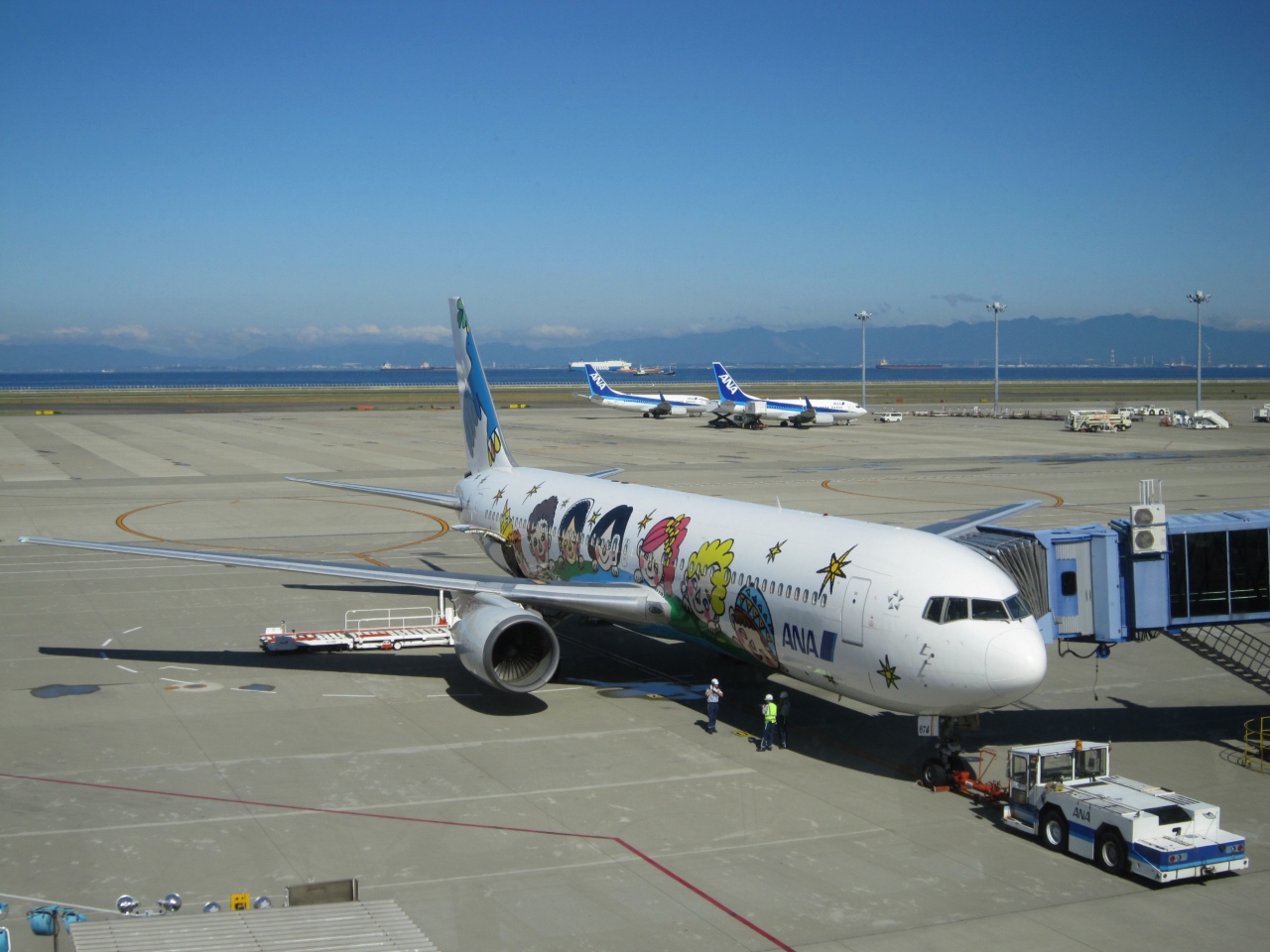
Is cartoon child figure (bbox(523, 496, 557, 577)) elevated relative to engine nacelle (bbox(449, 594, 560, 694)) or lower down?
elevated

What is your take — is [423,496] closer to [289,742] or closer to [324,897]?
[289,742]

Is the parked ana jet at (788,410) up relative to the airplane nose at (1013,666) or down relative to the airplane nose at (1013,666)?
up

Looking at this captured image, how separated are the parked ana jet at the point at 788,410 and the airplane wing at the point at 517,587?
88727 millimetres

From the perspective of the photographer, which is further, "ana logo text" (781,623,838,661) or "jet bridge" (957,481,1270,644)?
"jet bridge" (957,481,1270,644)

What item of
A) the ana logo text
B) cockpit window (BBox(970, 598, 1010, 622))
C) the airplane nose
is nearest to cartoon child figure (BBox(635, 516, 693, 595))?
the ana logo text

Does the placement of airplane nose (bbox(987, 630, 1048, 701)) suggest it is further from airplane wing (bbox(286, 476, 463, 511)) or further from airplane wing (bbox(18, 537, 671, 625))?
airplane wing (bbox(286, 476, 463, 511))

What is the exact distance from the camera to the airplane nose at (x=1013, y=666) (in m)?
18.1

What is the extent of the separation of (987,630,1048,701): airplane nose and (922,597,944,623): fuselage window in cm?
93

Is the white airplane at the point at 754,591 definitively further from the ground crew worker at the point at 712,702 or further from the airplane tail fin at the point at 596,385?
the airplane tail fin at the point at 596,385

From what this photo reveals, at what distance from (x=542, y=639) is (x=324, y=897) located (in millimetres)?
13321

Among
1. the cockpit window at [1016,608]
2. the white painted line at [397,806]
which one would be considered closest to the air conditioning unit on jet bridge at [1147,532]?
the cockpit window at [1016,608]

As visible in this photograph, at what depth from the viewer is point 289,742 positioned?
22281mm

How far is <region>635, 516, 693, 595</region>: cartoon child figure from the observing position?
2530 centimetres

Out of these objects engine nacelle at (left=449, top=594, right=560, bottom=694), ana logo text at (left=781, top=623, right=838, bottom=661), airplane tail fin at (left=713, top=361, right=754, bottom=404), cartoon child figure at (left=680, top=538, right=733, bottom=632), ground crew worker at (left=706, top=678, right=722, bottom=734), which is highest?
airplane tail fin at (left=713, top=361, right=754, bottom=404)
